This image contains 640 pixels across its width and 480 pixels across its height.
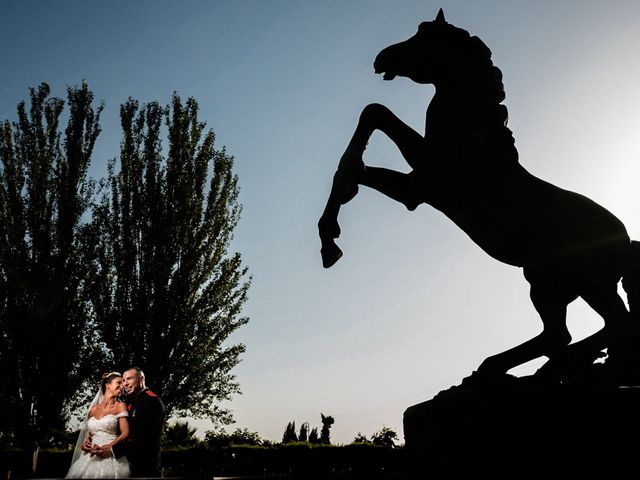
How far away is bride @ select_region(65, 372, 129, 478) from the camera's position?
473 cm

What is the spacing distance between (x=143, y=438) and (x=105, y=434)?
687 mm

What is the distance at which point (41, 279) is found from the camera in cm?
1176

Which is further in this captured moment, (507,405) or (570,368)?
(570,368)

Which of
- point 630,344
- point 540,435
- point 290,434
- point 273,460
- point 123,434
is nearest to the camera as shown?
point 540,435

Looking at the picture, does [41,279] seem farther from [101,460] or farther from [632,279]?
[632,279]

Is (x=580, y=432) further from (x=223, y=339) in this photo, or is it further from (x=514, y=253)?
(x=223, y=339)

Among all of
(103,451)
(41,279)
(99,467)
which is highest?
(41,279)

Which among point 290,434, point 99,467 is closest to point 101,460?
point 99,467

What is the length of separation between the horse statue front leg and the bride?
132 inches

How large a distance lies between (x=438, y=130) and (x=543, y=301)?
93 centimetres

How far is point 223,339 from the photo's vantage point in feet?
41.4

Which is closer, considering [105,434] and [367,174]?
[367,174]

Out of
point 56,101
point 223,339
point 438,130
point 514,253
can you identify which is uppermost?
point 56,101

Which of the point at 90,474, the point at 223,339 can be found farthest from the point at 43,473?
the point at 90,474
